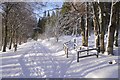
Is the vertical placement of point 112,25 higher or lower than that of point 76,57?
higher

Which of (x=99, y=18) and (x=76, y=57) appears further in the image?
(x=99, y=18)

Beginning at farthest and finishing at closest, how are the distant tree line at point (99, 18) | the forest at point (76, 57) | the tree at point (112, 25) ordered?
the distant tree line at point (99, 18) → the tree at point (112, 25) → the forest at point (76, 57)

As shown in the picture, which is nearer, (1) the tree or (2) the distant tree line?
(1) the tree

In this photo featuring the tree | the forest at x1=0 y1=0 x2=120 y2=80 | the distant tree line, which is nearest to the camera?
the forest at x1=0 y1=0 x2=120 y2=80

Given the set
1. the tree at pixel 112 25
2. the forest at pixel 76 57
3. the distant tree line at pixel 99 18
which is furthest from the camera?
the distant tree line at pixel 99 18

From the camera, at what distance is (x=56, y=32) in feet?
186

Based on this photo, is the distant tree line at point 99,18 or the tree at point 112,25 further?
the distant tree line at point 99,18

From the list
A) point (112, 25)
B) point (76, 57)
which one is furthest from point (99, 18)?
point (76, 57)

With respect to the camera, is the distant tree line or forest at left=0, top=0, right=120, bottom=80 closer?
forest at left=0, top=0, right=120, bottom=80

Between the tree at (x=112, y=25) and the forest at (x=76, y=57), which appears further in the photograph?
the tree at (x=112, y=25)

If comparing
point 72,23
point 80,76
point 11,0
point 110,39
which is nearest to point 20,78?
point 80,76

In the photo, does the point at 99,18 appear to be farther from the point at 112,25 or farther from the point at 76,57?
the point at 76,57

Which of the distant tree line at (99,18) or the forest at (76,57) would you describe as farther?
the distant tree line at (99,18)

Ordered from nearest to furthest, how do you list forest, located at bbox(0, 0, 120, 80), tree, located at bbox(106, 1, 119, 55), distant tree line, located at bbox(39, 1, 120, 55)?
forest, located at bbox(0, 0, 120, 80) < tree, located at bbox(106, 1, 119, 55) < distant tree line, located at bbox(39, 1, 120, 55)
